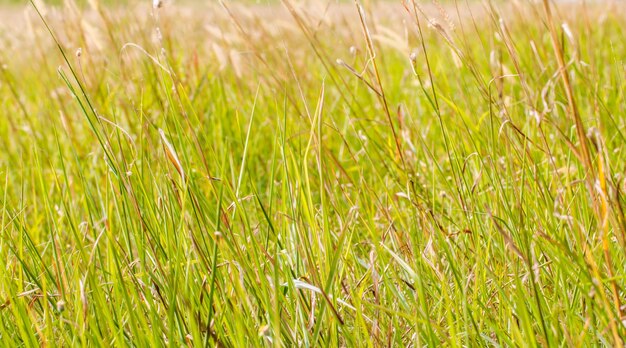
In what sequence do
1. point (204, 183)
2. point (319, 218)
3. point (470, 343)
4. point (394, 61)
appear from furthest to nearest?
point (394, 61), point (204, 183), point (319, 218), point (470, 343)

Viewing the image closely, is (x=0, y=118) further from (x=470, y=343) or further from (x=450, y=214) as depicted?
(x=470, y=343)

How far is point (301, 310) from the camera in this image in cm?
111

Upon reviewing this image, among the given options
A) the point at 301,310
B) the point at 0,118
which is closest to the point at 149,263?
the point at 301,310

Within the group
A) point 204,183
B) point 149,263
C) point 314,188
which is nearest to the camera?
point 149,263

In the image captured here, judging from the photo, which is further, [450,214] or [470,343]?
[450,214]

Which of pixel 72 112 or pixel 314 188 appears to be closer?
pixel 314 188

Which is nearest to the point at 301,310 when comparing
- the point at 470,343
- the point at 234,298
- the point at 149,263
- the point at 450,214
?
the point at 234,298

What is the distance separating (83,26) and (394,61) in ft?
6.52

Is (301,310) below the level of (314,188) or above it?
above

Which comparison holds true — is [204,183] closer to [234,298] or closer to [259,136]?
[259,136]

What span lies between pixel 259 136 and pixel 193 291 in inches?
45.5

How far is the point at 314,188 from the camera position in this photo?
73.6 inches

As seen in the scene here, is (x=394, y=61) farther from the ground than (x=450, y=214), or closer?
closer

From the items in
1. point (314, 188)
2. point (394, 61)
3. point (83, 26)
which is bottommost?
point (394, 61)
